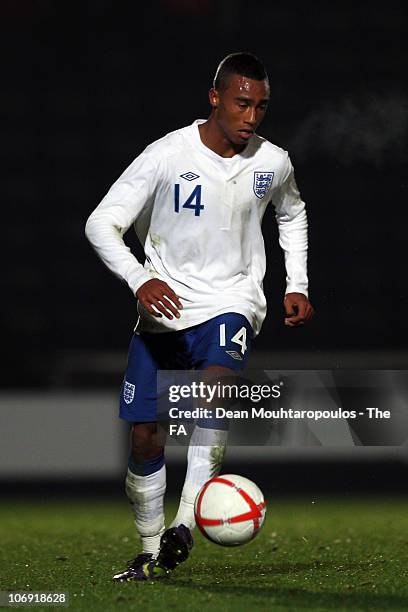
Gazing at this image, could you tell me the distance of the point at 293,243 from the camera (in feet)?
17.7

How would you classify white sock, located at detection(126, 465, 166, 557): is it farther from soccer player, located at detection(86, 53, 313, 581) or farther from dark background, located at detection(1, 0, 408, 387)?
dark background, located at detection(1, 0, 408, 387)

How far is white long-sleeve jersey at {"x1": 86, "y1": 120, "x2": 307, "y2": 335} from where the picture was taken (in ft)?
16.6

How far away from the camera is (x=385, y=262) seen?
973cm

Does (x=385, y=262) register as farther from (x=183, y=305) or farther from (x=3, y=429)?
(x=183, y=305)

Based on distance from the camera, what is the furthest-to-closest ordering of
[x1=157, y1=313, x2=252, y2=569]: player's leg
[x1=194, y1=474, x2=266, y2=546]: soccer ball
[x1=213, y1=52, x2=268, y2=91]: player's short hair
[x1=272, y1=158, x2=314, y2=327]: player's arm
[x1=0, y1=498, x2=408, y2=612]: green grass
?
[x1=272, y1=158, x2=314, y2=327]: player's arm, [x1=213, y1=52, x2=268, y2=91]: player's short hair, [x1=157, y1=313, x2=252, y2=569]: player's leg, [x1=194, y1=474, x2=266, y2=546]: soccer ball, [x1=0, y1=498, x2=408, y2=612]: green grass

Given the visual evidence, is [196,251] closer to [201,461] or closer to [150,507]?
[201,461]

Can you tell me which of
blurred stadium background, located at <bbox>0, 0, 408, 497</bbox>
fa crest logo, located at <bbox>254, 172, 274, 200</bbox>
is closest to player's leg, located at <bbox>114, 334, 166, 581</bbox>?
fa crest logo, located at <bbox>254, 172, 274, 200</bbox>

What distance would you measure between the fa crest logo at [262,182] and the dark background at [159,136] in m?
3.99

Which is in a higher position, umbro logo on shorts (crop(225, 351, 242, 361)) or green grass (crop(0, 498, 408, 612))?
umbro logo on shorts (crop(225, 351, 242, 361))

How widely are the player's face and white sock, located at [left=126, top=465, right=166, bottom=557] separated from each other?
1237 millimetres

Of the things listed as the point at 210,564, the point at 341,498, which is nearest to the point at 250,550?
the point at 210,564

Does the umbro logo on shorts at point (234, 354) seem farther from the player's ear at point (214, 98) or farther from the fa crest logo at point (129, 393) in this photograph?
the player's ear at point (214, 98)

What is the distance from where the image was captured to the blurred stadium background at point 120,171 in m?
8.78

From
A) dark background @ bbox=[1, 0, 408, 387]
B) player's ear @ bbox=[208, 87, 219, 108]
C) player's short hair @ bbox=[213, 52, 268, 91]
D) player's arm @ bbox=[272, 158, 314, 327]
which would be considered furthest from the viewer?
dark background @ bbox=[1, 0, 408, 387]
